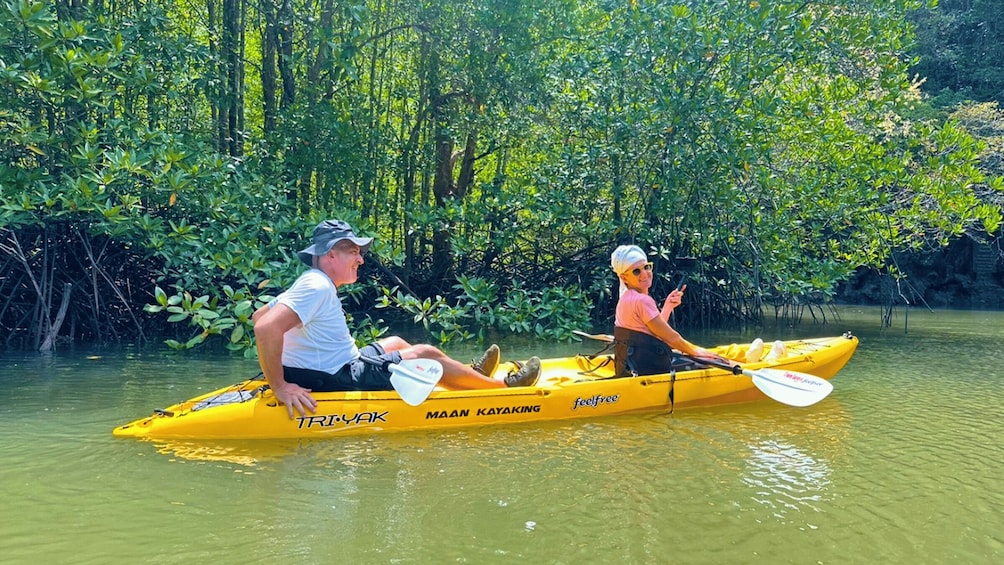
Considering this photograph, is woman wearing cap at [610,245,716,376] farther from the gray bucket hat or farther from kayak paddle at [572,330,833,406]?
the gray bucket hat

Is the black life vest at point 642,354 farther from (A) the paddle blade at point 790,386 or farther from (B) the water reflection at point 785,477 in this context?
(B) the water reflection at point 785,477

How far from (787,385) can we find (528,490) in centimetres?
254


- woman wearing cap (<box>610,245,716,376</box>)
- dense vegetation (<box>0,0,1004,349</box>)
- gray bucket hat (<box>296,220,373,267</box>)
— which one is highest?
dense vegetation (<box>0,0,1004,349</box>)

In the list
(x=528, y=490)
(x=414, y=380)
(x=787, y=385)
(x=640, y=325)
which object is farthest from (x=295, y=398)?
(x=787, y=385)

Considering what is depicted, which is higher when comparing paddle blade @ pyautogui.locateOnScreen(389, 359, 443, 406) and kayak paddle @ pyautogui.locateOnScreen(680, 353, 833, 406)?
paddle blade @ pyautogui.locateOnScreen(389, 359, 443, 406)

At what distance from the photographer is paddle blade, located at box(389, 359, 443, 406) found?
4227 mm

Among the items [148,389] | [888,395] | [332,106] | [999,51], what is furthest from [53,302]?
[999,51]

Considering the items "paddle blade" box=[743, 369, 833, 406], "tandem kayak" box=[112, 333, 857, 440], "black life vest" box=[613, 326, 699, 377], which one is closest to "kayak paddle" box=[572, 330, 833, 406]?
"paddle blade" box=[743, 369, 833, 406]

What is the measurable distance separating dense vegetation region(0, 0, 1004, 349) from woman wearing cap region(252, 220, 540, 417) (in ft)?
6.33

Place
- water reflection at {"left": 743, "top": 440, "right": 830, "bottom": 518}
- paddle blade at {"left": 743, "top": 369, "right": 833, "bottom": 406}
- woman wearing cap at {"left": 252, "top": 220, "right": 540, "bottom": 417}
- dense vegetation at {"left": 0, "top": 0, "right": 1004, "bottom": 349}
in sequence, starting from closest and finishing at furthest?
water reflection at {"left": 743, "top": 440, "right": 830, "bottom": 518} < woman wearing cap at {"left": 252, "top": 220, "right": 540, "bottom": 417} < paddle blade at {"left": 743, "top": 369, "right": 833, "bottom": 406} < dense vegetation at {"left": 0, "top": 0, "right": 1004, "bottom": 349}

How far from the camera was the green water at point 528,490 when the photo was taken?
2785 mm

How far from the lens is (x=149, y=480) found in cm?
347

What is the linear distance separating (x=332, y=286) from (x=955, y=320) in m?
13.6

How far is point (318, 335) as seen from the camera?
162 inches
